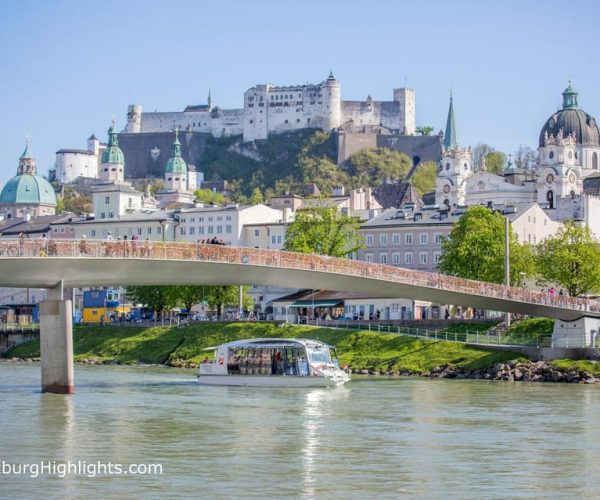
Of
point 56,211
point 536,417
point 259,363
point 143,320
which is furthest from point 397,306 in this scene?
point 56,211

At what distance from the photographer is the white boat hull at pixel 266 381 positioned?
6191 centimetres

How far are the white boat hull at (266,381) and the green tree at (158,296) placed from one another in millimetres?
36845

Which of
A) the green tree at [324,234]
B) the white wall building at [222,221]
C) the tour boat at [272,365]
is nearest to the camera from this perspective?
the tour boat at [272,365]

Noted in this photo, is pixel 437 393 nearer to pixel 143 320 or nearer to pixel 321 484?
pixel 321 484

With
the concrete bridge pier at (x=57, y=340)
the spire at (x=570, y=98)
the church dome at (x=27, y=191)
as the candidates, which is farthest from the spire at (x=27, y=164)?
the concrete bridge pier at (x=57, y=340)

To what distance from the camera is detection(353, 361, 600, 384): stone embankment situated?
64125 millimetres

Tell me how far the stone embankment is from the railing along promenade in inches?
122

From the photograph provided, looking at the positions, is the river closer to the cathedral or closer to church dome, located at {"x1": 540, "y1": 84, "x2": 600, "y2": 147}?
the cathedral

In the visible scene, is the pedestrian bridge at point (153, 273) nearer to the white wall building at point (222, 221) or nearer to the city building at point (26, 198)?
the white wall building at point (222, 221)

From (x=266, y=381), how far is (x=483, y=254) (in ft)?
95.5

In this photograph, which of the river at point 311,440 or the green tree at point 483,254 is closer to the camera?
the river at point 311,440

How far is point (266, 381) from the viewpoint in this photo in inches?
2482

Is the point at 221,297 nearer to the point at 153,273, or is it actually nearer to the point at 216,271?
the point at 216,271

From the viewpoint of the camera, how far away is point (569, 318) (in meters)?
70.2
